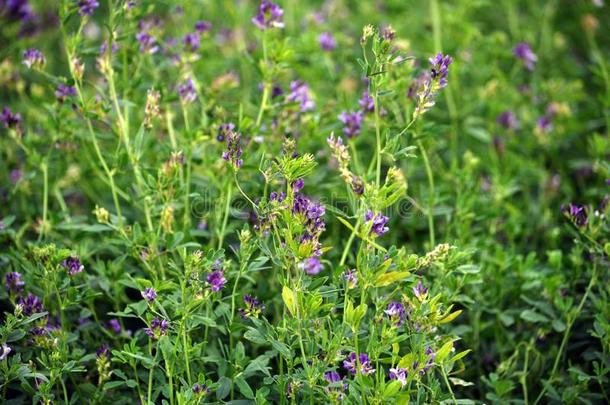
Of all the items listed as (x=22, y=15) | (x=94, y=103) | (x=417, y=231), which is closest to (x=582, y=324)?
(x=417, y=231)

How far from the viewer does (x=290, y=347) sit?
2.17m

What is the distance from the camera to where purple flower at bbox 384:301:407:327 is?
2121mm

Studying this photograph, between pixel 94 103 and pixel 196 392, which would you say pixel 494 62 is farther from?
pixel 196 392

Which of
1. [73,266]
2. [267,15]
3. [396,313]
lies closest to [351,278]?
[396,313]

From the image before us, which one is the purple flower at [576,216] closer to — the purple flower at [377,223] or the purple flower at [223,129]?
the purple flower at [377,223]

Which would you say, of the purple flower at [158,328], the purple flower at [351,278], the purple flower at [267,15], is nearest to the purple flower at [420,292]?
the purple flower at [351,278]

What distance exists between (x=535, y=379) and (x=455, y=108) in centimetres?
159

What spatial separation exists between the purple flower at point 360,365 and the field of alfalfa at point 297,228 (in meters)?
0.01

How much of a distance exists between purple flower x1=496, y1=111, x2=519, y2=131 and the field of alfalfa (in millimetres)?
39

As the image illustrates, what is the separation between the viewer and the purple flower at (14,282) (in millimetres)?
2449

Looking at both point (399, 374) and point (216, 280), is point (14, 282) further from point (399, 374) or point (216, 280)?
point (399, 374)

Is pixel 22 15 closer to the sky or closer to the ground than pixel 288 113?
closer to the sky

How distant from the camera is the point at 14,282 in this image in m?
2.46

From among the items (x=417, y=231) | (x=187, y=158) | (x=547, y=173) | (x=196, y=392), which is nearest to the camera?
(x=196, y=392)
